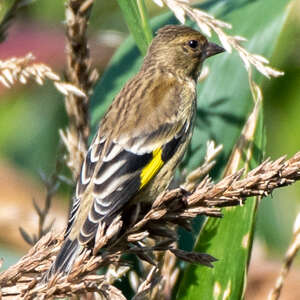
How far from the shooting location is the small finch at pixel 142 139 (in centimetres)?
271

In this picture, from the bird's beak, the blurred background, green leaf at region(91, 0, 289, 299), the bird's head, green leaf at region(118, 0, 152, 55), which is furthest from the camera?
the blurred background

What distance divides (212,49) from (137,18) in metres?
0.76

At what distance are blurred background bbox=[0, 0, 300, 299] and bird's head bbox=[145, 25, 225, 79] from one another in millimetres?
842

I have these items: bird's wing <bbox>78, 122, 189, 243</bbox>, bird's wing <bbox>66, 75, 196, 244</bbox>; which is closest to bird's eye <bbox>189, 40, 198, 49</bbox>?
bird's wing <bbox>66, 75, 196, 244</bbox>

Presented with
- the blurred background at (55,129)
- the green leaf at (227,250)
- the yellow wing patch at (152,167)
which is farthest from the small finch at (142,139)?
the blurred background at (55,129)

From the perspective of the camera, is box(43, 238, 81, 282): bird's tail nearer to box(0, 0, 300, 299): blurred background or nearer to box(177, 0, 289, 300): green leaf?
box(177, 0, 289, 300): green leaf

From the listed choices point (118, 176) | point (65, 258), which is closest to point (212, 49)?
point (118, 176)

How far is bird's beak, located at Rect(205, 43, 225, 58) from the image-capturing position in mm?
3512

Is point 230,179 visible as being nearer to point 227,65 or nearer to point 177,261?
point 177,261

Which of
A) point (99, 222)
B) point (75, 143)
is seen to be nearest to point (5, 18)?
point (75, 143)

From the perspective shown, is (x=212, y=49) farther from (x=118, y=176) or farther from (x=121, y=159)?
Result: (x=118, y=176)

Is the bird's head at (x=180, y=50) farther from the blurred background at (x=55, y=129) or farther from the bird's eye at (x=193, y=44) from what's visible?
Result: the blurred background at (x=55, y=129)

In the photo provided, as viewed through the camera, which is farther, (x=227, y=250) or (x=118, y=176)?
(x=118, y=176)

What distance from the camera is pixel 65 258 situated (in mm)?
2477
